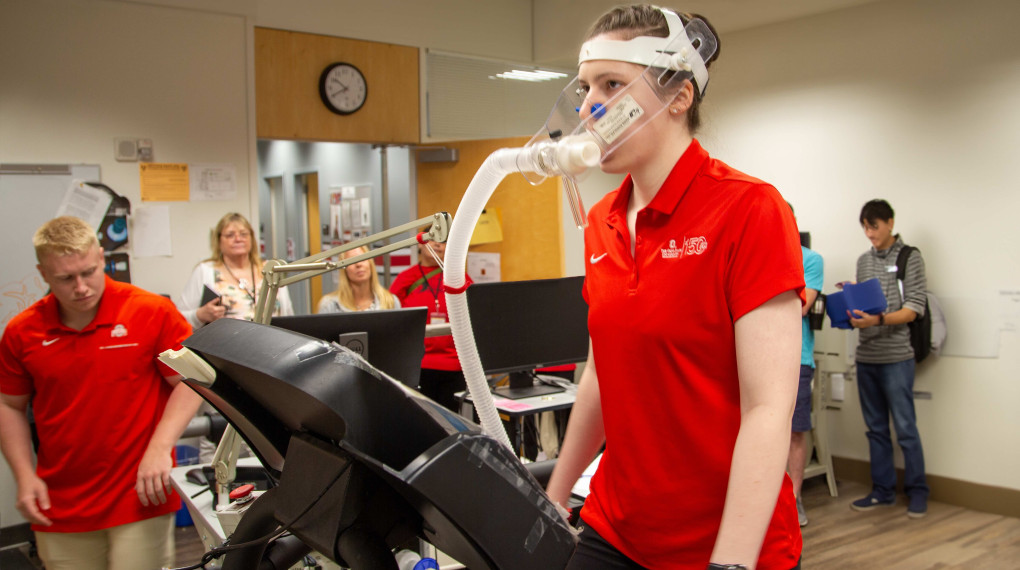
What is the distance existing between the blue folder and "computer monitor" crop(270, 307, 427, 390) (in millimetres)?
2978

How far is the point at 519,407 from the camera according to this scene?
3.47 metres

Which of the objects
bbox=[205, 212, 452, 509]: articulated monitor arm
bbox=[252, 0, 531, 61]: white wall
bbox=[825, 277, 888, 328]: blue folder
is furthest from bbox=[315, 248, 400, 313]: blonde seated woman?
bbox=[825, 277, 888, 328]: blue folder

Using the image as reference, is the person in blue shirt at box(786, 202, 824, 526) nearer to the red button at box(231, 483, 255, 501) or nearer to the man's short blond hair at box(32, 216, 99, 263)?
the red button at box(231, 483, 255, 501)

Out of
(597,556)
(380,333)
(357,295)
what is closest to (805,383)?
(357,295)

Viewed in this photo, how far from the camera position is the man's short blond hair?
2111mm

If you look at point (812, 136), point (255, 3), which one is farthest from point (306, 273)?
point (812, 136)

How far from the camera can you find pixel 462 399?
11.7 ft

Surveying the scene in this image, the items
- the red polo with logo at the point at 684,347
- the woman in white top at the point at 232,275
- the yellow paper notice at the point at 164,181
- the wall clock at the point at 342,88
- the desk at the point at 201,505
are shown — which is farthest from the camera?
the wall clock at the point at 342,88

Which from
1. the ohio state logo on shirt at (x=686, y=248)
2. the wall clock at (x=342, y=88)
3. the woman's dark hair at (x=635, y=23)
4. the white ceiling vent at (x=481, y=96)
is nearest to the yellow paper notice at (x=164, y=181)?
the wall clock at (x=342, y=88)

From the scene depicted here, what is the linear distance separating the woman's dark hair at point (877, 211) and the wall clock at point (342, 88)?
3389mm

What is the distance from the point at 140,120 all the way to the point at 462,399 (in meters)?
2.71

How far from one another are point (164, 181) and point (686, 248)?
432 cm

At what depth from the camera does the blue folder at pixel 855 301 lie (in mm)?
4406

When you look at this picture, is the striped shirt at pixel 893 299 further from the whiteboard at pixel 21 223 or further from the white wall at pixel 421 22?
the whiteboard at pixel 21 223
